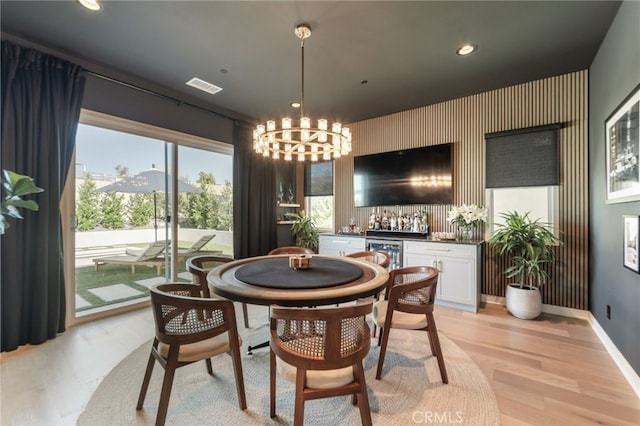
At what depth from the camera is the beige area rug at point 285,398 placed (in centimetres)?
167

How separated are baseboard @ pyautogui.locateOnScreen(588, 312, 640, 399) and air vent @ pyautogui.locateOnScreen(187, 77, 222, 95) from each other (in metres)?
4.88

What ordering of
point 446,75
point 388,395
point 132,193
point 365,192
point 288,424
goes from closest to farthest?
point 288,424 < point 388,395 < point 446,75 < point 132,193 < point 365,192

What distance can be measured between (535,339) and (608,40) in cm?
290

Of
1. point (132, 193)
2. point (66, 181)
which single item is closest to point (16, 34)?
point (66, 181)

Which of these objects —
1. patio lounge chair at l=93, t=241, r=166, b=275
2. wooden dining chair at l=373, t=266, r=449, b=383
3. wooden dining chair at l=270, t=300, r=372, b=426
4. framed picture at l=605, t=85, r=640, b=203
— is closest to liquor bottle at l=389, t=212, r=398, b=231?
wooden dining chair at l=373, t=266, r=449, b=383

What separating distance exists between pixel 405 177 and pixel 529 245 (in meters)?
1.90

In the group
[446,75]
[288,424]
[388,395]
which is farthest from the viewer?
[446,75]

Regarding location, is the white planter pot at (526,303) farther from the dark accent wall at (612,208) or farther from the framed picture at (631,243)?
the framed picture at (631,243)

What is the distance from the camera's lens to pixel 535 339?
2.68 m

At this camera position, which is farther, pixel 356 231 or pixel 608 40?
pixel 356 231

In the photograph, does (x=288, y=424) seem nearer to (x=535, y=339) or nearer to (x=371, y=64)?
(x=535, y=339)

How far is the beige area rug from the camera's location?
1665mm

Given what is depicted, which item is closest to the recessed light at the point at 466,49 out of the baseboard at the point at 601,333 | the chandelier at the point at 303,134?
the chandelier at the point at 303,134

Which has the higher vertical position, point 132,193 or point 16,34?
point 16,34
